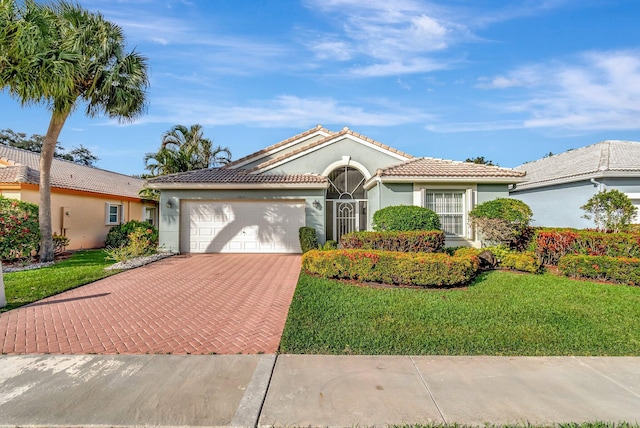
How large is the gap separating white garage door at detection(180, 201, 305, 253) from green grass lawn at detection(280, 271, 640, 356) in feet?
22.3

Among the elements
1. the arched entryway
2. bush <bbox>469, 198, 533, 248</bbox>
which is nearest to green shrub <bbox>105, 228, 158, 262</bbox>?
the arched entryway

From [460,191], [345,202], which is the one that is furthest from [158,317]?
[460,191]

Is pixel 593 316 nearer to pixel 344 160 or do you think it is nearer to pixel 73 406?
pixel 73 406

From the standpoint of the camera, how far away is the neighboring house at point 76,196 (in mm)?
13875

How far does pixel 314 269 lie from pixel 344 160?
7919mm

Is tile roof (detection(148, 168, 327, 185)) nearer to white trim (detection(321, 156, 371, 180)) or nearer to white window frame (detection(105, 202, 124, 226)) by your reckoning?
white trim (detection(321, 156, 371, 180))

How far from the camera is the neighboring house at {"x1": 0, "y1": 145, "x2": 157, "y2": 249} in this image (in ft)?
45.5

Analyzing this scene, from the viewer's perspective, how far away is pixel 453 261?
7703 millimetres

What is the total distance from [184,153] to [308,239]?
43.9 ft

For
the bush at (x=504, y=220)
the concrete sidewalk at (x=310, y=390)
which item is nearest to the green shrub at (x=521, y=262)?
the bush at (x=504, y=220)

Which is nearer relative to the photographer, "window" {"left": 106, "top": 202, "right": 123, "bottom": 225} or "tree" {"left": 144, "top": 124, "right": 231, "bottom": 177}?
"window" {"left": 106, "top": 202, "right": 123, "bottom": 225}

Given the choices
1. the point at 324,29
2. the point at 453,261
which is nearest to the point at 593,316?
the point at 453,261

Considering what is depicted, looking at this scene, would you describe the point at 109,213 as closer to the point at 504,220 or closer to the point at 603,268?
the point at 504,220

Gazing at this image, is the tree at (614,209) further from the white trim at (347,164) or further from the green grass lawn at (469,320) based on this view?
the white trim at (347,164)
